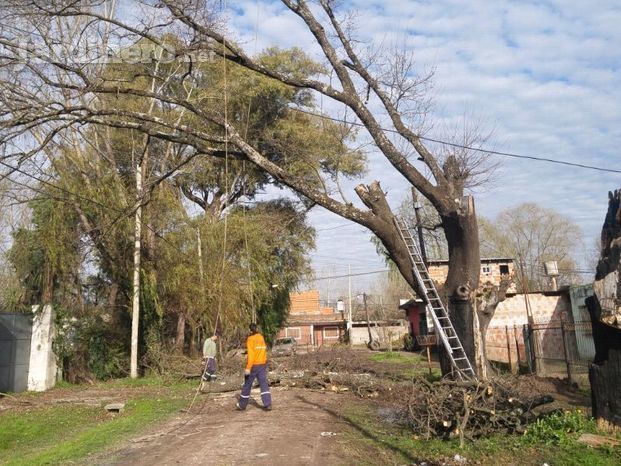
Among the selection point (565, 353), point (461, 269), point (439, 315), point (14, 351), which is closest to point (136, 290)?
point (14, 351)

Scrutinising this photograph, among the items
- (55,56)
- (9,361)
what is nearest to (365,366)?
(9,361)


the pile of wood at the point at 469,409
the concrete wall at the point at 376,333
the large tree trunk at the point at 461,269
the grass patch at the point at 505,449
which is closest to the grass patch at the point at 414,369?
the large tree trunk at the point at 461,269

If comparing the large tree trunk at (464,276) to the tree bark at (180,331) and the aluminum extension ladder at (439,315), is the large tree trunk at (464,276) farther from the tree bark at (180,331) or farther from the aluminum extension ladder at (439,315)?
the tree bark at (180,331)

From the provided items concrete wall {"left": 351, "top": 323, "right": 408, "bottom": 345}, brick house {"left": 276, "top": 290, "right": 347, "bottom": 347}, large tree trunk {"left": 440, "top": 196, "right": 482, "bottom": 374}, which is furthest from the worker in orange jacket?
brick house {"left": 276, "top": 290, "right": 347, "bottom": 347}

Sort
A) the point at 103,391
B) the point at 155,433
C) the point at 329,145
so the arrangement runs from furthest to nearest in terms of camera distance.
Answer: the point at 329,145
the point at 103,391
the point at 155,433

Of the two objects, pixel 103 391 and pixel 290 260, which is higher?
pixel 290 260

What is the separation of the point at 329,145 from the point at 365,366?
14292mm

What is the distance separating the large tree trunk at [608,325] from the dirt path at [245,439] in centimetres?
390

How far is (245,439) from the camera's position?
9352 millimetres

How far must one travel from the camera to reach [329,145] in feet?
101

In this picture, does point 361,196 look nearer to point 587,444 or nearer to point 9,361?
point 587,444

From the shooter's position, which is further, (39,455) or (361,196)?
(361,196)

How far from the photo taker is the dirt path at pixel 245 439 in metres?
8.12

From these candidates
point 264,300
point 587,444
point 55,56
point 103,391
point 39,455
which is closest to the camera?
point 587,444
